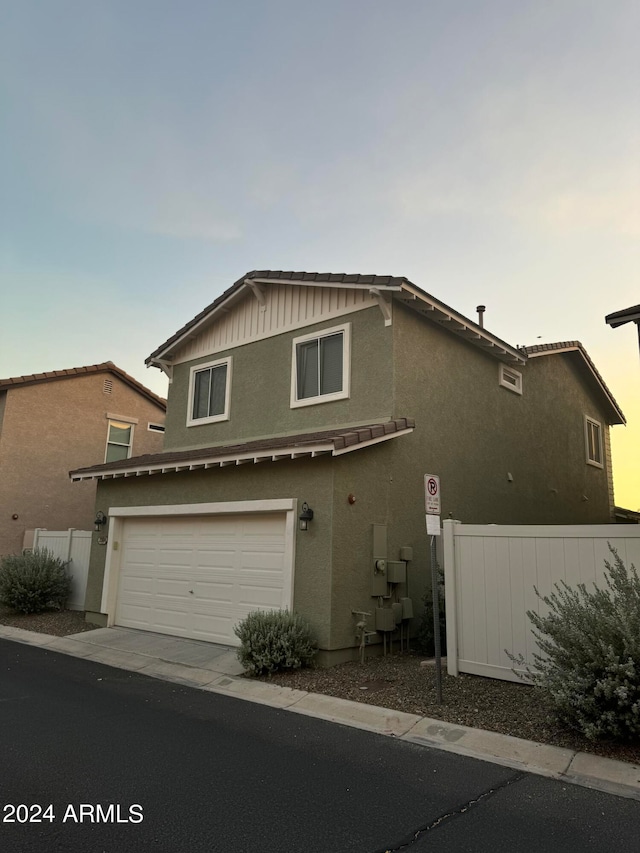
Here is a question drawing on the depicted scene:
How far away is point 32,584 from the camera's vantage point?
1379 centimetres

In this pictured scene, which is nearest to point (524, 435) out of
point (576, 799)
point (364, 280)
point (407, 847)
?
point (364, 280)

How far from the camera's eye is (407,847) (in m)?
3.74

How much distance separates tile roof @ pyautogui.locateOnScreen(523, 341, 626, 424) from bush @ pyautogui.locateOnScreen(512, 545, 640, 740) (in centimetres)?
993

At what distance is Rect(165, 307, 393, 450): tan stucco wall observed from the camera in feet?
35.1

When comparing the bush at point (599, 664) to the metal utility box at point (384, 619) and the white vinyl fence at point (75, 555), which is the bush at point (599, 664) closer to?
the metal utility box at point (384, 619)

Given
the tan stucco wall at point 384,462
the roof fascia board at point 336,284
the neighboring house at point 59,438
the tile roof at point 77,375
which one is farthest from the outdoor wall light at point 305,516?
the tile roof at point 77,375

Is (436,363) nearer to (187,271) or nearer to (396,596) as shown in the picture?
(396,596)

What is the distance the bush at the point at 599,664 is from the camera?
203 inches

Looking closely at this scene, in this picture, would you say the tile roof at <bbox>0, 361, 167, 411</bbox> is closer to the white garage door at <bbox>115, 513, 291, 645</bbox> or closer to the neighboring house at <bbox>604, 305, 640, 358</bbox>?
the white garage door at <bbox>115, 513, 291, 645</bbox>

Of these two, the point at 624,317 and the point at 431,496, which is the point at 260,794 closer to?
the point at 431,496

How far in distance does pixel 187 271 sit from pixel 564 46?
9.28 metres

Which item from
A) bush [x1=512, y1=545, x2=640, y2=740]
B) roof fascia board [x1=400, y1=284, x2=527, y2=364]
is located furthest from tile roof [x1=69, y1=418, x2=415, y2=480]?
bush [x1=512, y1=545, x2=640, y2=740]

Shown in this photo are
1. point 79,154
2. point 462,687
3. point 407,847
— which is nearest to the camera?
point 407,847

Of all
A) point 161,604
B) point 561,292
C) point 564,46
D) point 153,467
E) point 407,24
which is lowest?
point 161,604
